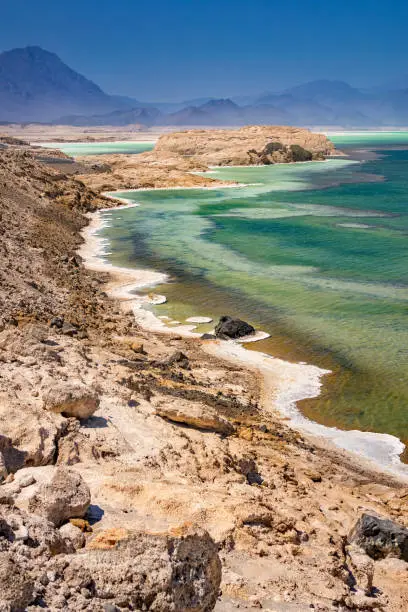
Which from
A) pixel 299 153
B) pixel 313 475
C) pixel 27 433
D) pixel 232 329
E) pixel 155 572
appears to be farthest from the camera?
pixel 299 153

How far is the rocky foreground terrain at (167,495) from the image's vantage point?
5391 mm

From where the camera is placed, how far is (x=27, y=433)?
879 centimetres

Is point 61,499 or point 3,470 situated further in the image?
point 3,470

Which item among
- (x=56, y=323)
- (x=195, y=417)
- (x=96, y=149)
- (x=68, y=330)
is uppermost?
(x=96, y=149)

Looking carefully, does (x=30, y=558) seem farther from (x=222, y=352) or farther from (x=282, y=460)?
(x=222, y=352)

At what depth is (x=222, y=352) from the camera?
60.1ft

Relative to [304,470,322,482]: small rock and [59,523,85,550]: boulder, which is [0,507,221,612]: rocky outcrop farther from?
[304,470,322,482]: small rock

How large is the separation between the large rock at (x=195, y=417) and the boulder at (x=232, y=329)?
299 inches

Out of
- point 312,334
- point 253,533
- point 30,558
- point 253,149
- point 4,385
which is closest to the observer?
point 30,558

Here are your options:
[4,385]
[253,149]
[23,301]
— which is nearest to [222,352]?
[23,301]

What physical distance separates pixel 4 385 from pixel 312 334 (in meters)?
11.1

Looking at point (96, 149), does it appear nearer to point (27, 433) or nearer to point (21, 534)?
point (27, 433)

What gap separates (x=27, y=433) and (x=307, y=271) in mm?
21651

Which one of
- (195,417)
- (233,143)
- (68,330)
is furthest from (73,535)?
(233,143)
